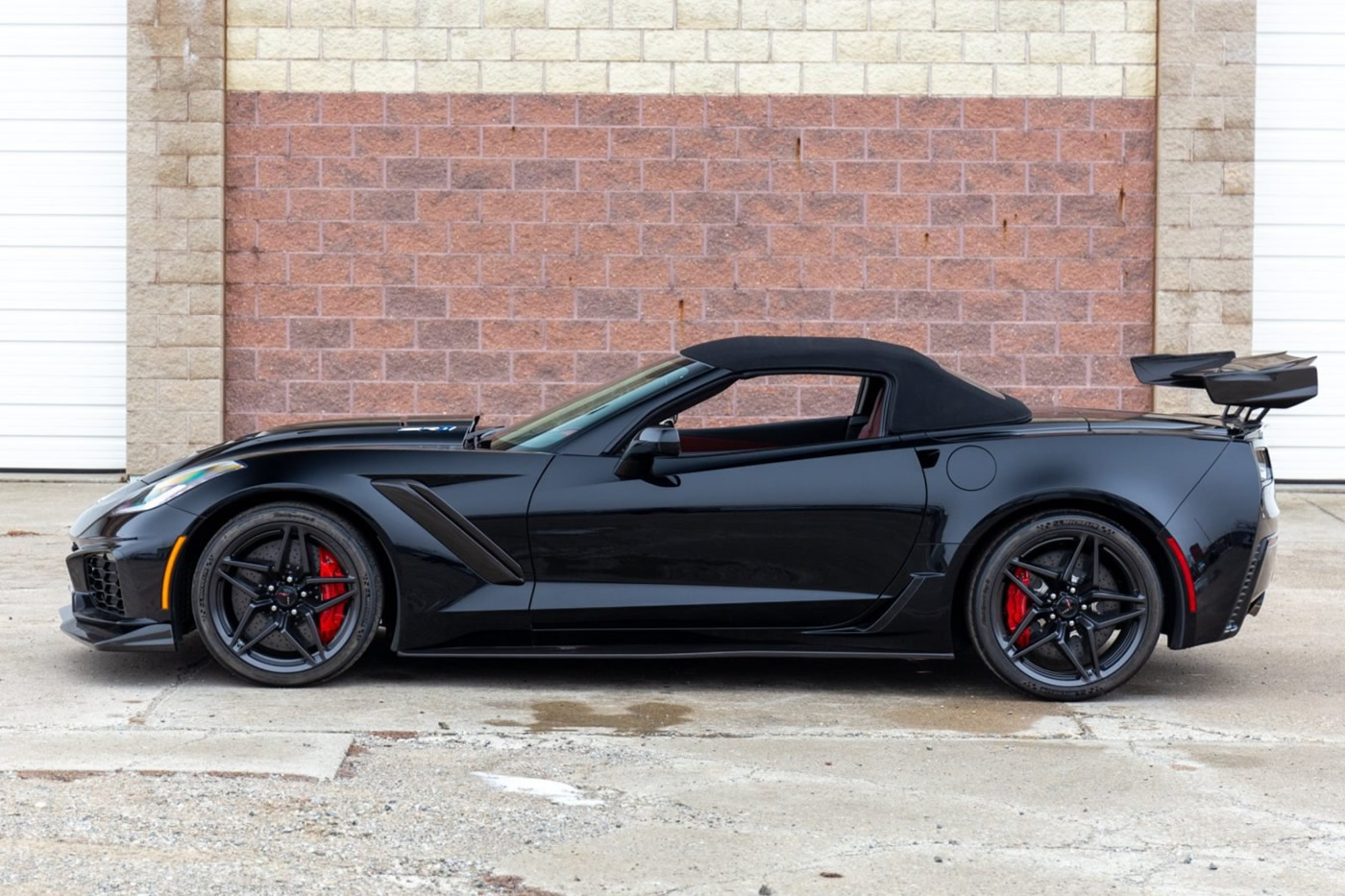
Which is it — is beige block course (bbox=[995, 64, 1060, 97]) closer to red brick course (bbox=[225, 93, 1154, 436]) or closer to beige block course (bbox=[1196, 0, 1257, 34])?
red brick course (bbox=[225, 93, 1154, 436])

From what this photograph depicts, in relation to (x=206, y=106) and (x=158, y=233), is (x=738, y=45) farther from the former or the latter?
(x=158, y=233)

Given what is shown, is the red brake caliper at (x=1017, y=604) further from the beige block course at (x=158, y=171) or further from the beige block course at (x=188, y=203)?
the beige block course at (x=158, y=171)

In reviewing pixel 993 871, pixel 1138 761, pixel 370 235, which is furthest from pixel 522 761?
pixel 370 235

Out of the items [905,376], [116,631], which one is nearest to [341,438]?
[116,631]

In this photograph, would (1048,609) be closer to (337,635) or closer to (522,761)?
(522,761)

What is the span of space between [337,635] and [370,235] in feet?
22.0

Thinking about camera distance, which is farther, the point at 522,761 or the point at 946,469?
the point at 946,469

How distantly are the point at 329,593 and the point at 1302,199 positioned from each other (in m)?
9.09

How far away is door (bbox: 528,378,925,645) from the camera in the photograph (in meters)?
6.14

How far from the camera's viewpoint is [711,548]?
6.16m

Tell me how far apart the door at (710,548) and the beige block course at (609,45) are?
22.3ft

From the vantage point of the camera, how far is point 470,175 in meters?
12.5

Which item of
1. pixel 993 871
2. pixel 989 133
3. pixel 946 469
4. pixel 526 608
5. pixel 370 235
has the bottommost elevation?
pixel 993 871

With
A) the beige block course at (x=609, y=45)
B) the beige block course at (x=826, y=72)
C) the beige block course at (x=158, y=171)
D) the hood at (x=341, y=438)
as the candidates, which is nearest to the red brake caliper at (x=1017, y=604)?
the hood at (x=341, y=438)
